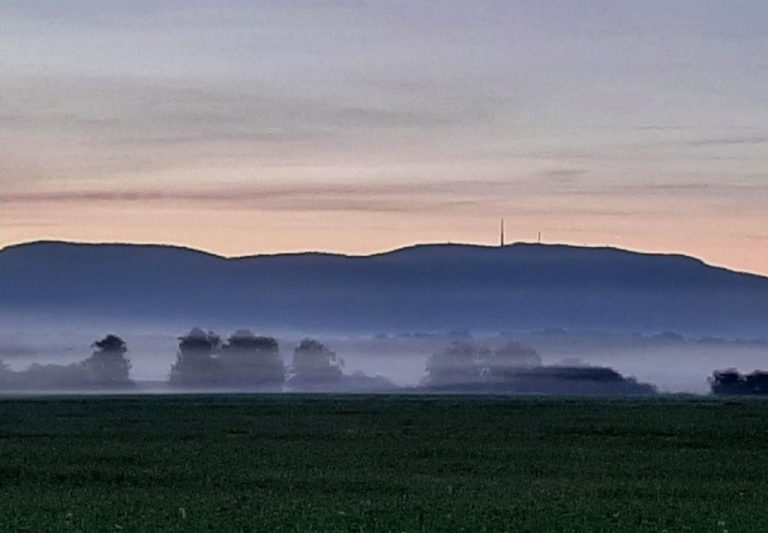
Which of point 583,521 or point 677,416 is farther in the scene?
point 677,416

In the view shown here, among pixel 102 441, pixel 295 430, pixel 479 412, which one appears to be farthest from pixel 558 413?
pixel 102 441

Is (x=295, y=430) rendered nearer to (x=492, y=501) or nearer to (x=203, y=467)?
(x=203, y=467)

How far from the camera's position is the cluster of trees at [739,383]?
600ft

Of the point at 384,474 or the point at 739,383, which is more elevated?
the point at 739,383

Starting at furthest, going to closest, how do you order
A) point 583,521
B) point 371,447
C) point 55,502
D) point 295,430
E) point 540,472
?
1. point 295,430
2. point 371,447
3. point 540,472
4. point 55,502
5. point 583,521

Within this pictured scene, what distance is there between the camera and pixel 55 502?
37438 mm

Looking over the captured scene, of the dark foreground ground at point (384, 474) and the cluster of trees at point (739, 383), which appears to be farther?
the cluster of trees at point (739, 383)

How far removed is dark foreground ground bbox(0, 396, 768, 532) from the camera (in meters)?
34.1

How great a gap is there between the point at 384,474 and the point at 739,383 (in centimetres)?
14549

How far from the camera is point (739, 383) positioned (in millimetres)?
187375

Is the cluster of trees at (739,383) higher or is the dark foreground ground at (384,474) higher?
the cluster of trees at (739,383)

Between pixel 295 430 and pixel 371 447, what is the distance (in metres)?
13.7

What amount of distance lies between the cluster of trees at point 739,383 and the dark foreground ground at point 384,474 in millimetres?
101461

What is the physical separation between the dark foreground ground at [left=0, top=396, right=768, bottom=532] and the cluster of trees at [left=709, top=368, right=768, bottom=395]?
101461mm
